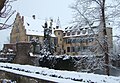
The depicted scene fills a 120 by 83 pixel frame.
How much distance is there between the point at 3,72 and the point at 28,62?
9.08m

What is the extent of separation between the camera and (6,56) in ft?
92.4

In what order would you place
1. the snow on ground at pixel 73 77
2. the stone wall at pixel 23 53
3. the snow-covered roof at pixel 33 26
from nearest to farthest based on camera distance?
1. the snow on ground at pixel 73 77
2. the stone wall at pixel 23 53
3. the snow-covered roof at pixel 33 26

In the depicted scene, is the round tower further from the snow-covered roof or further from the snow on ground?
the snow on ground

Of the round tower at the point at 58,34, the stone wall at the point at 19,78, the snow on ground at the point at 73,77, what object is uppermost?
the round tower at the point at 58,34

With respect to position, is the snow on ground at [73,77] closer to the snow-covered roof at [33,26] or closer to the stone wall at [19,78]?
the stone wall at [19,78]

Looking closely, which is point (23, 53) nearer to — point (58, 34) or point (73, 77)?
point (73, 77)

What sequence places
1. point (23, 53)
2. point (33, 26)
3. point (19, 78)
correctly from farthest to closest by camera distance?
point (33, 26)
point (23, 53)
point (19, 78)

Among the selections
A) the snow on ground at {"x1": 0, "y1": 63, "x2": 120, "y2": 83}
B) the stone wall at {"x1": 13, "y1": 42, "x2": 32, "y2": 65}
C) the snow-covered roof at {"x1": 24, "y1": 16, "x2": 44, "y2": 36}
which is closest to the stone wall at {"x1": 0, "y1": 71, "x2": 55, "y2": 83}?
the snow on ground at {"x1": 0, "y1": 63, "x2": 120, "y2": 83}

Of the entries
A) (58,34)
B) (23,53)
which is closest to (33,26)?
(58,34)

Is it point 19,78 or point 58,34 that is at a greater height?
point 58,34

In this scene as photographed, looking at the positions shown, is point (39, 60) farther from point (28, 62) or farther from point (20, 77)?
point (20, 77)

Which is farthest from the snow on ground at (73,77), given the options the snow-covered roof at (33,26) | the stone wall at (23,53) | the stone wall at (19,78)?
the snow-covered roof at (33,26)

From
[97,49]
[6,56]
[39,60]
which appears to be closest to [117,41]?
[97,49]

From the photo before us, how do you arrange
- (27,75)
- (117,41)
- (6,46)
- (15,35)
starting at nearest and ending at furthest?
(27,75) → (117,41) → (6,46) → (15,35)
